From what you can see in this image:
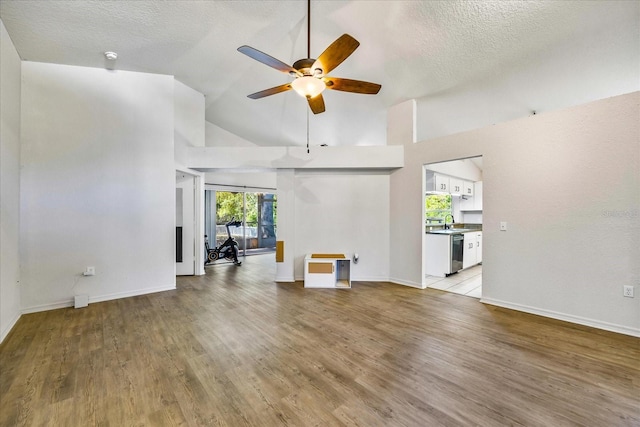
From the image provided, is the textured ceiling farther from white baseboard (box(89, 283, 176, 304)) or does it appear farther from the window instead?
white baseboard (box(89, 283, 176, 304))

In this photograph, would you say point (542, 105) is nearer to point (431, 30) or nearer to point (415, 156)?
point (415, 156)

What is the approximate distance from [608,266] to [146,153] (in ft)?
20.8

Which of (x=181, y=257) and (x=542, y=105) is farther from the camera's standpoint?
(x=181, y=257)

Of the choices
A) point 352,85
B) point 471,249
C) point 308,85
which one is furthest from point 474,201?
point 308,85

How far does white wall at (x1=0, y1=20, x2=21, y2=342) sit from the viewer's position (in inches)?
108

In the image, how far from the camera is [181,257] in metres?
5.26

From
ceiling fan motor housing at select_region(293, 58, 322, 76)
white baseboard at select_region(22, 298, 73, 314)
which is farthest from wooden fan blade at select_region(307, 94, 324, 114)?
white baseboard at select_region(22, 298, 73, 314)

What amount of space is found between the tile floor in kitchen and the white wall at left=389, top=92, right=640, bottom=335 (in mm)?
549

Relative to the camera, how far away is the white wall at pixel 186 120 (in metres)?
4.61

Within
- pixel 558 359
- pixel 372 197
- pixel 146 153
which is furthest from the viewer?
pixel 372 197

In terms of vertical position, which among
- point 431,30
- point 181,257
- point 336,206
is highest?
point 431,30

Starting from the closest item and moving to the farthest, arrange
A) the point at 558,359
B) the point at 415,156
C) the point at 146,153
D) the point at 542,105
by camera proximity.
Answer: the point at 558,359, the point at 542,105, the point at 146,153, the point at 415,156

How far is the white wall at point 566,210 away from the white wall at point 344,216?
5.40ft

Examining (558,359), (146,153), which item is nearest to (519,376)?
(558,359)
